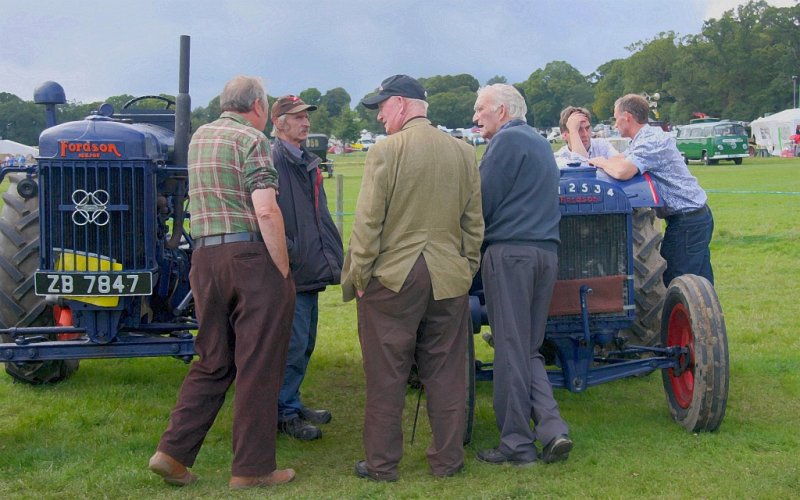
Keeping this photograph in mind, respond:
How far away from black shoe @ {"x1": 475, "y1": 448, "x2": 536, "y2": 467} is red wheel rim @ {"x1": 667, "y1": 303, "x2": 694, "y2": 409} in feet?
3.85

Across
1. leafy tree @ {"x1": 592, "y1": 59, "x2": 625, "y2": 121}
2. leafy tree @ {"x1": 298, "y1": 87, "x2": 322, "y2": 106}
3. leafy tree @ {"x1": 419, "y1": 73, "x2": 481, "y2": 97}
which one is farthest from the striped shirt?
leafy tree @ {"x1": 419, "y1": 73, "x2": 481, "y2": 97}

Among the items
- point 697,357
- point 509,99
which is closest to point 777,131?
point 697,357

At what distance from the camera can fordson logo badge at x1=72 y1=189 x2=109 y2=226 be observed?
16.8 ft

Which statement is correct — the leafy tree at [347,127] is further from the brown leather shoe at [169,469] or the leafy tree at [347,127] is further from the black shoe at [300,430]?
the brown leather shoe at [169,469]

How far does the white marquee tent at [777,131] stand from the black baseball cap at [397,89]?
47712 millimetres

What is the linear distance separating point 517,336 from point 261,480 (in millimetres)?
1487

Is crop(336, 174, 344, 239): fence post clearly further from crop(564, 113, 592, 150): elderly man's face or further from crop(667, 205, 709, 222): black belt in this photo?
crop(667, 205, 709, 222): black belt

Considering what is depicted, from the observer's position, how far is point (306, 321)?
17.9 feet

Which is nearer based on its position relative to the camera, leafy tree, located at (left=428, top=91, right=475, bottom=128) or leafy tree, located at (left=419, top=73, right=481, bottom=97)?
leafy tree, located at (left=428, top=91, right=475, bottom=128)

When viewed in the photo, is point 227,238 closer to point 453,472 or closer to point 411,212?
point 411,212

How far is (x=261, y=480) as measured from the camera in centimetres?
443

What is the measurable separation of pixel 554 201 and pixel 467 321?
2.59 feet

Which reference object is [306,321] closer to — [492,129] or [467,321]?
[467,321]

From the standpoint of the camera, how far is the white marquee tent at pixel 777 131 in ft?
160
